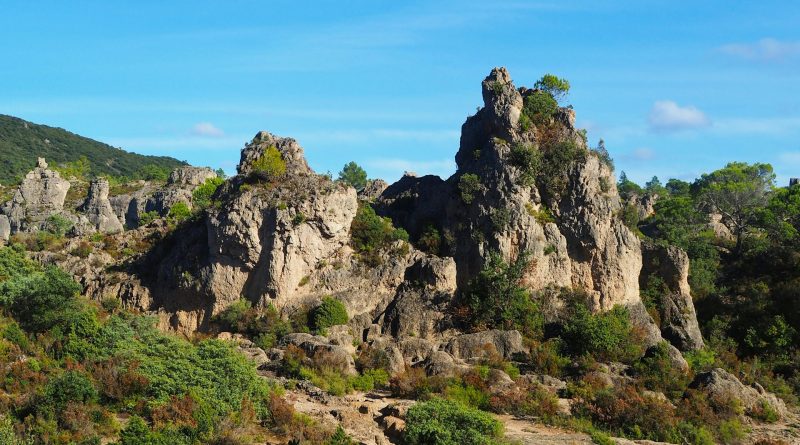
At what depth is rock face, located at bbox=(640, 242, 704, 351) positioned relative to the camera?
137ft

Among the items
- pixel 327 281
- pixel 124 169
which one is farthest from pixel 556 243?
pixel 124 169

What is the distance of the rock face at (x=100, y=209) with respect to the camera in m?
78.1

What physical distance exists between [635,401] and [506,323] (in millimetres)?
9816

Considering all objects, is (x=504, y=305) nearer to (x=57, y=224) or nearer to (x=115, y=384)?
(x=115, y=384)

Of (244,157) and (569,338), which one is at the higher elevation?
(244,157)

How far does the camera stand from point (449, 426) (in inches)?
1072

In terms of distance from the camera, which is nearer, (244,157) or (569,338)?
(569,338)

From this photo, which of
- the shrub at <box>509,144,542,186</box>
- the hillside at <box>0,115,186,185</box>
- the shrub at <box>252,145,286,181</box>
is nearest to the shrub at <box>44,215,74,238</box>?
the shrub at <box>252,145,286,181</box>

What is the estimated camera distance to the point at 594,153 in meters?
45.2

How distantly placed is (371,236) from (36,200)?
165 ft

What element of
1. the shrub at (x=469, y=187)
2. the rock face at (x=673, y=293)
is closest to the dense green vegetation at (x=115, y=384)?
the shrub at (x=469, y=187)

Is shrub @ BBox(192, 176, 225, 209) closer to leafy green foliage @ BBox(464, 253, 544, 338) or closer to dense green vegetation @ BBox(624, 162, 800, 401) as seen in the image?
leafy green foliage @ BBox(464, 253, 544, 338)

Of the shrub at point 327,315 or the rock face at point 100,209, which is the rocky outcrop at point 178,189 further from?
the shrub at point 327,315

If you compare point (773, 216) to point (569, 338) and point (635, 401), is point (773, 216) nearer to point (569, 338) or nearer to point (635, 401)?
point (569, 338)
